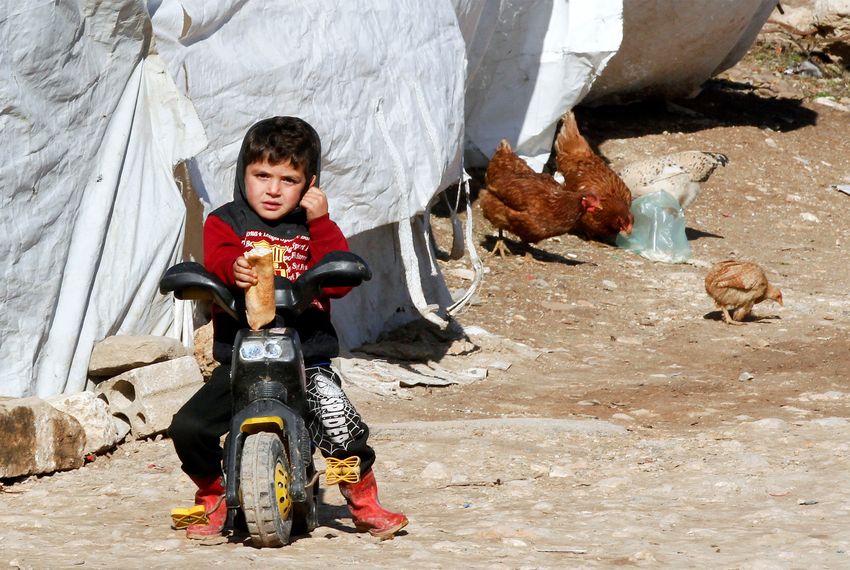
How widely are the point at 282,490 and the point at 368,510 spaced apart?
1.42 feet

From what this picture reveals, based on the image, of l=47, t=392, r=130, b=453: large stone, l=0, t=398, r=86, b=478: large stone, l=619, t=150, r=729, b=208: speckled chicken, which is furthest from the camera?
→ l=619, t=150, r=729, b=208: speckled chicken

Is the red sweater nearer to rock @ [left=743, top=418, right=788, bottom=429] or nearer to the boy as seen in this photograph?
the boy

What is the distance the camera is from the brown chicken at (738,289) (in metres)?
7.84

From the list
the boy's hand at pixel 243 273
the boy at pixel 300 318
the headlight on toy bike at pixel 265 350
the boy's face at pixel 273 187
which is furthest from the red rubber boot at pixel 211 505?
the boy's face at pixel 273 187

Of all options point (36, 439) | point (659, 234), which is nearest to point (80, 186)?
point (36, 439)

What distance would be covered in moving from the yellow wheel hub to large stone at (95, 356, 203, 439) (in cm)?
188

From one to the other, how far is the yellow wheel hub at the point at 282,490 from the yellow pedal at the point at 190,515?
36 cm

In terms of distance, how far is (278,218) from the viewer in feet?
11.2

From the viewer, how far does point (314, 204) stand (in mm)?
3338

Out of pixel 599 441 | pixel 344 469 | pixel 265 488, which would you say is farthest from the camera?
pixel 599 441

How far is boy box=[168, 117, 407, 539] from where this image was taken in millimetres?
3324

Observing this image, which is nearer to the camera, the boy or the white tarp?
the boy

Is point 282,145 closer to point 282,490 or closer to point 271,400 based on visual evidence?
point 271,400

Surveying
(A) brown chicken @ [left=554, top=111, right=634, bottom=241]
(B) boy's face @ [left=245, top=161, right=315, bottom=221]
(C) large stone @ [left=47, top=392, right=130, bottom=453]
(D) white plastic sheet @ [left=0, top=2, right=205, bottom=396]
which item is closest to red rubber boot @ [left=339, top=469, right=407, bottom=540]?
(B) boy's face @ [left=245, top=161, right=315, bottom=221]
